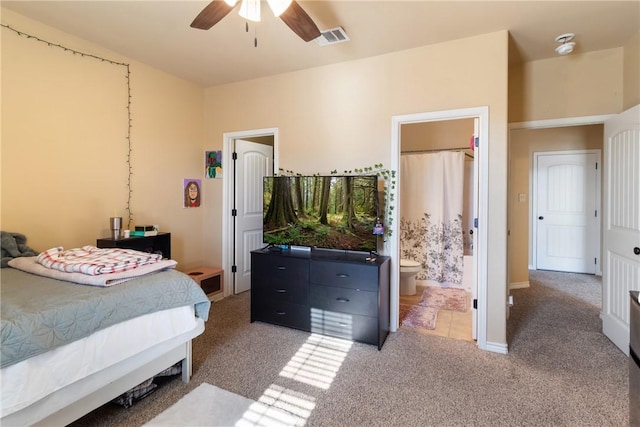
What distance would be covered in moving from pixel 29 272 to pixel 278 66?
2740 millimetres

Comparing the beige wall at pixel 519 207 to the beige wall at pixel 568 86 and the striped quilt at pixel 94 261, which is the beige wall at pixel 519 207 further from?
the striped quilt at pixel 94 261

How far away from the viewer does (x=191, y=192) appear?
3943mm

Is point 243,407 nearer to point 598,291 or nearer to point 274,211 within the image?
point 274,211

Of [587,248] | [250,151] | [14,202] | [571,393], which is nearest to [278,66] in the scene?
[250,151]

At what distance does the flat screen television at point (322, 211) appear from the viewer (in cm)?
293

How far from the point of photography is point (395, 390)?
2.11 m

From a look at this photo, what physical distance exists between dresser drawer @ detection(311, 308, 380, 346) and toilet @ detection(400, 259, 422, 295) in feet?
4.86

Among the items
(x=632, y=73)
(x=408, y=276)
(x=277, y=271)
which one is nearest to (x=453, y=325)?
(x=408, y=276)

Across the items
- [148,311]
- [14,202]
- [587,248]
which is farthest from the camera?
[587,248]

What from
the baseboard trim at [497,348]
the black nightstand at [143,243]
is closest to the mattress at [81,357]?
the black nightstand at [143,243]

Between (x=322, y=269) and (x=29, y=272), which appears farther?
(x=322, y=269)

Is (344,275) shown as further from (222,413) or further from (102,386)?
(102,386)

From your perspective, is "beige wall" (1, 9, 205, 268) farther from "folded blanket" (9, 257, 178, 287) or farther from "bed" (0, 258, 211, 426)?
"bed" (0, 258, 211, 426)

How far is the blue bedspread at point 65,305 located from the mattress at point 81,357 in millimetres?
43
